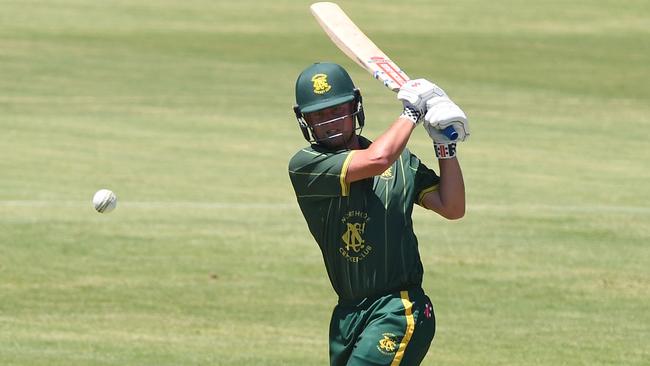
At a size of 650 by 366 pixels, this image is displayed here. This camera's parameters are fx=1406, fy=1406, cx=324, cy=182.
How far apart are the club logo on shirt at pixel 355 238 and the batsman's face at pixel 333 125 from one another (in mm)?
343

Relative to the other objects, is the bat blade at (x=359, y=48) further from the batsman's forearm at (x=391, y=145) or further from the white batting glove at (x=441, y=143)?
the batsman's forearm at (x=391, y=145)

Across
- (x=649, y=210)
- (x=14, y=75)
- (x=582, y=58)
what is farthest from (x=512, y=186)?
(x=582, y=58)

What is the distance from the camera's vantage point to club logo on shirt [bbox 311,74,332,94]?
6516mm

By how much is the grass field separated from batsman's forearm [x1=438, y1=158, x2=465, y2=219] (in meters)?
4.08

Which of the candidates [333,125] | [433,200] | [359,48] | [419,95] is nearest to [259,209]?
[359,48]

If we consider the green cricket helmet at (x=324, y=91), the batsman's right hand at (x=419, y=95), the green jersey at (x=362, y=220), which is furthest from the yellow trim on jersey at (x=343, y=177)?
the batsman's right hand at (x=419, y=95)

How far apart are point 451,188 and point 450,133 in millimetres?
289

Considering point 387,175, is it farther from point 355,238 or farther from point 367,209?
point 355,238

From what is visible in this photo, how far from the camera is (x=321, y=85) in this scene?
653cm

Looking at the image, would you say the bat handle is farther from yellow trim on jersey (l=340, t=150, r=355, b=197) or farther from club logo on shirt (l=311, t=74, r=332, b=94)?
club logo on shirt (l=311, t=74, r=332, b=94)

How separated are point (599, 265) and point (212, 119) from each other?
13.0 meters

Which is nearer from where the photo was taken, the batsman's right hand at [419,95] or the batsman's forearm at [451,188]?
the batsman's right hand at [419,95]

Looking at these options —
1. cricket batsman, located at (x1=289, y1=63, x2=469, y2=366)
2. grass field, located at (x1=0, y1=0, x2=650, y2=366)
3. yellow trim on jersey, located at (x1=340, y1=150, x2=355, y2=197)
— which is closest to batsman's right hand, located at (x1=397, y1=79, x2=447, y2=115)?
cricket batsman, located at (x1=289, y1=63, x2=469, y2=366)

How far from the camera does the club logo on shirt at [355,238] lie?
21.4 feet
